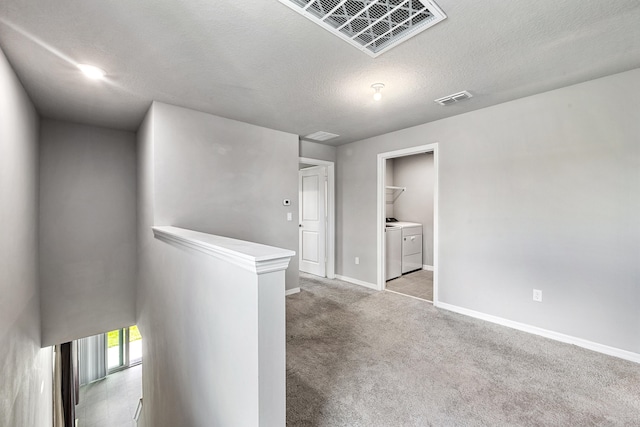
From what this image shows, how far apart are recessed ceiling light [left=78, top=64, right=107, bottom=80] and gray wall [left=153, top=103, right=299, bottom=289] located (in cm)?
56

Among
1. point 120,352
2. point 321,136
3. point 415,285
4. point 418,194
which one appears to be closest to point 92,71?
point 321,136

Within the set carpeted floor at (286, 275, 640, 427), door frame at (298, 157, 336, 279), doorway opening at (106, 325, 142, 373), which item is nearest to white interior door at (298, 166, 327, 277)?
door frame at (298, 157, 336, 279)

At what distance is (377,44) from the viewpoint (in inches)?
70.9

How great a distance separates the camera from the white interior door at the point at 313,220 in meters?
4.73

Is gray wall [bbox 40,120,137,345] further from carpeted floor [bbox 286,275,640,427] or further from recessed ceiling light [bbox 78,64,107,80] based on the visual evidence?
carpeted floor [bbox 286,275,640,427]

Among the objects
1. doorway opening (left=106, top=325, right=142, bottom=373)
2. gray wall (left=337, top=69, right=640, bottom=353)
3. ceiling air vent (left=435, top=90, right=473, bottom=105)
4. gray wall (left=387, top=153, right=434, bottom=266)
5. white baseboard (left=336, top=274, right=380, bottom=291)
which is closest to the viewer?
gray wall (left=337, top=69, right=640, bottom=353)

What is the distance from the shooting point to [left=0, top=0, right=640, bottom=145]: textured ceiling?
4.85 feet

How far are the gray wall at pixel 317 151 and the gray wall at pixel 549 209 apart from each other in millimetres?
1559

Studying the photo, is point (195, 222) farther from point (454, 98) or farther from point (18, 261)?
point (454, 98)

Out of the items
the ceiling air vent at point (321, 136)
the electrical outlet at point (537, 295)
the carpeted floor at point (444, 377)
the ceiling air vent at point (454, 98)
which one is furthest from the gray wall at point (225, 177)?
the electrical outlet at point (537, 295)

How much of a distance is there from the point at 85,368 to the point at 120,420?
181 cm

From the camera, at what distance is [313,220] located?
495 cm

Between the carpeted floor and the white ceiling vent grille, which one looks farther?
the carpeted floor

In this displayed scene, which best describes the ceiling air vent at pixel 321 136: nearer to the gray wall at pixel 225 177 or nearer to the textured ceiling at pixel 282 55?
the gray wall at pixel 225 177
